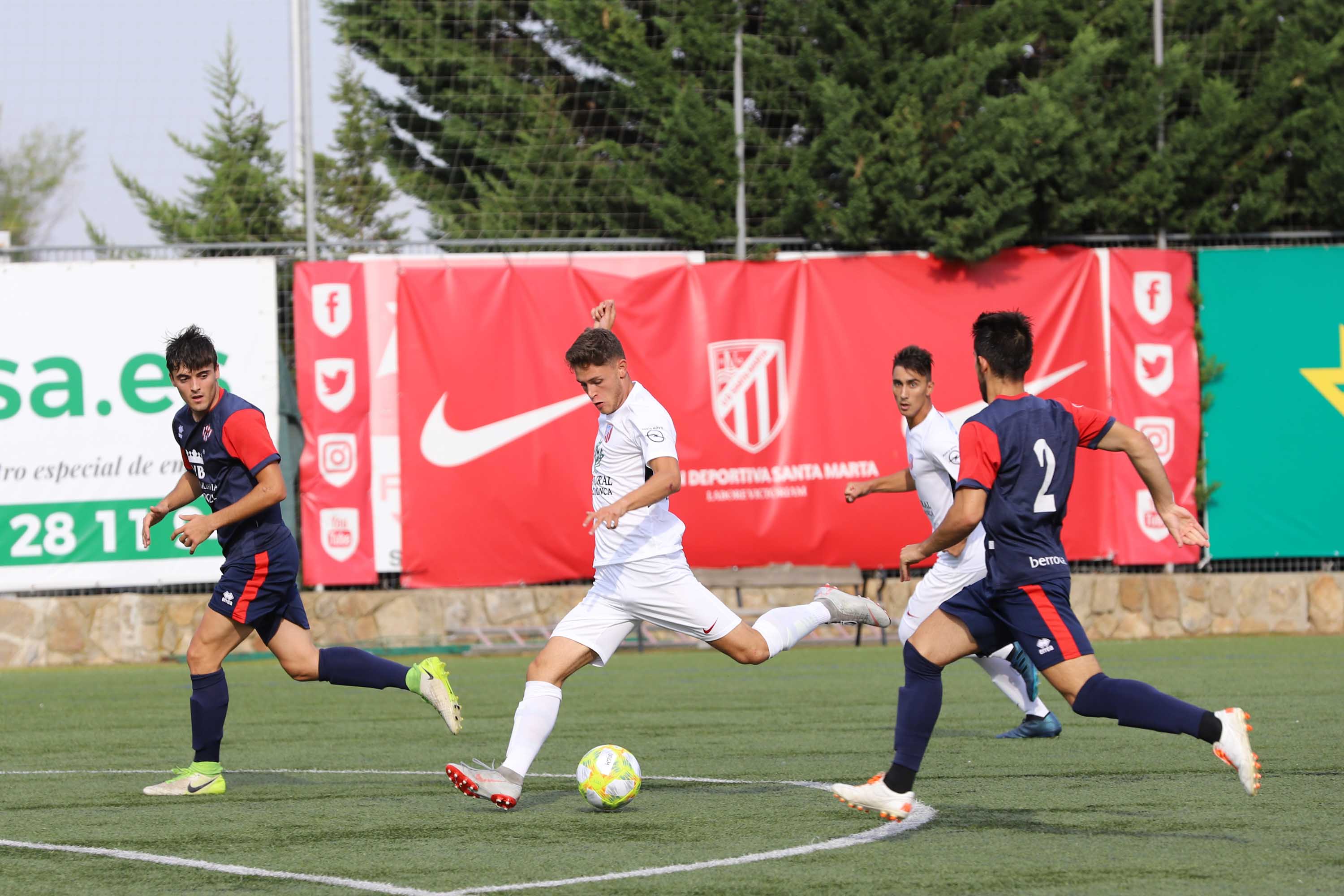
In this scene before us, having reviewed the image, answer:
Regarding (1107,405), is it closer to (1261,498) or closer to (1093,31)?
(1261,498)

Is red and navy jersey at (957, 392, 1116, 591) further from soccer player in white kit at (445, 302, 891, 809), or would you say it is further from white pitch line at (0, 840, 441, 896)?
white pitch line at (0, 840, 441, 896)

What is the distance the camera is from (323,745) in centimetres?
912

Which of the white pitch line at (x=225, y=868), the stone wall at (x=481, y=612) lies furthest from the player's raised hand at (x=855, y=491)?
the stone wall at (x=481, y=612)

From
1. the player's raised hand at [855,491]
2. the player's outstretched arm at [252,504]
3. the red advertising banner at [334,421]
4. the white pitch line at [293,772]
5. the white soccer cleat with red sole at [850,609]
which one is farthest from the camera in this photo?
the red advertising banner at [334,421]

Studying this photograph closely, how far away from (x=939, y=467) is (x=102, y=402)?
1030 centimetres

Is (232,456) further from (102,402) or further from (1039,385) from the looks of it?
(1039,385)

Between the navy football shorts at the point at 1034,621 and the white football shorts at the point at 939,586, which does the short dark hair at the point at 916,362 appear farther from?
the navy football shorts at the point at 1034,621

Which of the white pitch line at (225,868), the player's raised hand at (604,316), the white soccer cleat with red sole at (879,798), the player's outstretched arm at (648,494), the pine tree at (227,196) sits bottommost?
the white pitch line at (225,868)

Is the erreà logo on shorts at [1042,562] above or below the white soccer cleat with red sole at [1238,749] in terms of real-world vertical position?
above

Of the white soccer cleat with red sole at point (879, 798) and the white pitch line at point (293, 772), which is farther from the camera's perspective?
the white pitch line at point (293, 772)

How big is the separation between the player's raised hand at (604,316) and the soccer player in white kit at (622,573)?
1.11ft

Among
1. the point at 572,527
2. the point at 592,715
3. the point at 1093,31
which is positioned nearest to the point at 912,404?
the point at 592,715

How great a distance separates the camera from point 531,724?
6.30 metres

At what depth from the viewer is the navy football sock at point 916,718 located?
18.3 ft
